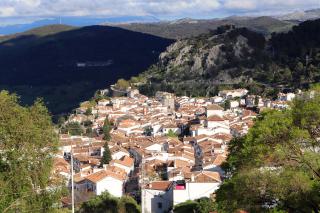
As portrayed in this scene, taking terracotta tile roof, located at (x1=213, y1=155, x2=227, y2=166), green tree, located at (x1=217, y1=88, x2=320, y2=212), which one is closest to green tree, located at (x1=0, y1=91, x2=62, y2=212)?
green tree, located at (x1=217, y1=88, x2=320, y2=212)

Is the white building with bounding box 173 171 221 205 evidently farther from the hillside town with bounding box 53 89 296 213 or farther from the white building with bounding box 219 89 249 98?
the white building with bounding box 219 89 249 98

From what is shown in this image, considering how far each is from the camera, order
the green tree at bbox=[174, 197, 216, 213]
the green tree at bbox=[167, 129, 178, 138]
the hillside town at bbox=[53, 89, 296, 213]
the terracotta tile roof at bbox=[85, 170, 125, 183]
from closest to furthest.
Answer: the green tree at bbox=[174, 197, 216, 213] < the hillside town at bbox=[53, 89, 296, 213] < the terracotta tile roof at bbox=[85, 170, 125, 183] < the green tree at bbox=[167, 129, 178, 138]

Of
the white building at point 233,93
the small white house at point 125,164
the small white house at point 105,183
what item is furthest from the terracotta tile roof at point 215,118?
the white building at point 233,93

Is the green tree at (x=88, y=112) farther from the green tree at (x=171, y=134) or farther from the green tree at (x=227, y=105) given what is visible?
the green tree at (x=171, y=134)

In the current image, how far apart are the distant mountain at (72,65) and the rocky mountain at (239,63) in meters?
21.4

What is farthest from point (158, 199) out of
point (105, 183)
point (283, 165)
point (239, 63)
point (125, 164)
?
point (239, 63)

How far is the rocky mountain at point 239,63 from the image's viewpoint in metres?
79.3

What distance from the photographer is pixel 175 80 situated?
92.6 metres

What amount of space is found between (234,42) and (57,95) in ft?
135

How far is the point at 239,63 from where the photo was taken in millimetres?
91938

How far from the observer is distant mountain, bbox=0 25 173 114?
4990 inches

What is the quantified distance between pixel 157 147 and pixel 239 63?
5131 centimetres

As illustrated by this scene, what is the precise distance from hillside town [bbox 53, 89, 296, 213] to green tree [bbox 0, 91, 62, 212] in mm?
819

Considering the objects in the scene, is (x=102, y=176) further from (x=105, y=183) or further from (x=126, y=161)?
(x=126, y=161)
